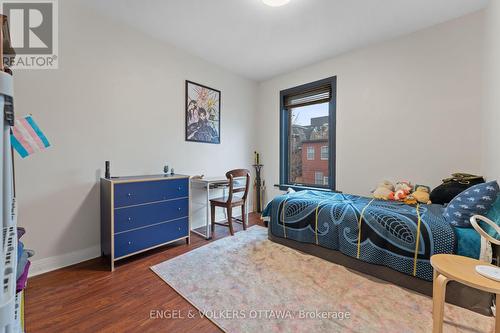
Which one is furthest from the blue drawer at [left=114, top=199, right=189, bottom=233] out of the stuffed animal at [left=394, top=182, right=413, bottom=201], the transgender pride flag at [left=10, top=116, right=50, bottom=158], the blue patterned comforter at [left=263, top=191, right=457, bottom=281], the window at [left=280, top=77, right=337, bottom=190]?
the stuffed animal at [left=394, top=182, right=413, bottom=201]

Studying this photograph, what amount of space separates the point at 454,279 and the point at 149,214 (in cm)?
251

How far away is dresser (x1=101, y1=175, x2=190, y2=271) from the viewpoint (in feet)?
6.89

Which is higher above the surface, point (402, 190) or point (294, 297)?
point (402, 190)

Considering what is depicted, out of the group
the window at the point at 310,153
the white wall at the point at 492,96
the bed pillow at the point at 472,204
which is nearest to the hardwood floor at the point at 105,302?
the bed pillow at the point at 472,204

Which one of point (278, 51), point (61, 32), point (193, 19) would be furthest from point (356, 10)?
point (61, 32)

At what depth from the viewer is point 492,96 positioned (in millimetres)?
1861

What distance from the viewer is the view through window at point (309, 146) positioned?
3.58m

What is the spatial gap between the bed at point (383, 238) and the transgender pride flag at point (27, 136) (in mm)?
2247

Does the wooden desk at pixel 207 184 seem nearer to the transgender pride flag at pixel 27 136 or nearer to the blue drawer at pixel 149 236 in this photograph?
the blue drawer at pixel 149 236

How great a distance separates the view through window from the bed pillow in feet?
5.99

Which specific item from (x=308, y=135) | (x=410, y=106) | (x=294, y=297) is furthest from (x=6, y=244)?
(x=308, y=135)

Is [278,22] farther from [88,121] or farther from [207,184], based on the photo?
[88,121]

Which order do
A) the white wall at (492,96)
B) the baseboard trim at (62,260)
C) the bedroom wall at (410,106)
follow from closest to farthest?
the white wall at (492,96)
the baseboard trim at (62,260)
the bedroom wall at (410,106)

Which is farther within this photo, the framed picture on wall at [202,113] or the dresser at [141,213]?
the framed picture on wall at [202,113]
